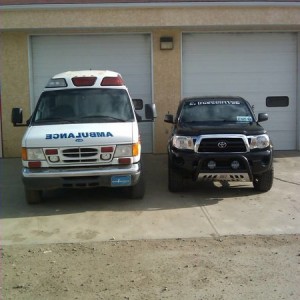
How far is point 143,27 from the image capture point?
12062 millimetres

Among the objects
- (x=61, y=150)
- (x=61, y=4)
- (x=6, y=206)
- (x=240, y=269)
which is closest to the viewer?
(x=240, y=269)

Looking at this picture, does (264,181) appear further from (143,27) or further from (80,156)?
(143,27)

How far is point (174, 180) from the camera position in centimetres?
836

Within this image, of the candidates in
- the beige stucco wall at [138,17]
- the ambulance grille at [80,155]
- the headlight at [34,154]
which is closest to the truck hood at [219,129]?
the ambulance grille at [80,155]

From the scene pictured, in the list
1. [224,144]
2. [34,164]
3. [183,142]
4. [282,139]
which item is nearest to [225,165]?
[224,144]

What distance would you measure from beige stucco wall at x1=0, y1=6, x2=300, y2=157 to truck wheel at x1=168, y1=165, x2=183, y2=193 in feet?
15.0

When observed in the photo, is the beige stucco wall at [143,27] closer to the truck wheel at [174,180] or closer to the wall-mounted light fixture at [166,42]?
the wall-mounted light fixture at [166,42]

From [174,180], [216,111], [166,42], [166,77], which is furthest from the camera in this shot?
[166,77]

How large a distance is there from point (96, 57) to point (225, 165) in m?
6.18

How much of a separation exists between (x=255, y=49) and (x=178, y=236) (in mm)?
8155

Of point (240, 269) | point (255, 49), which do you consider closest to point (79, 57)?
point (255, 49)

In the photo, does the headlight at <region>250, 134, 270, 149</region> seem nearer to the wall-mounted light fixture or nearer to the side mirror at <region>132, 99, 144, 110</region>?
the side mirror at <region>132, 99, 144, 110</region>

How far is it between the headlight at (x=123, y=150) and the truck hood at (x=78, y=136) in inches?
3.1

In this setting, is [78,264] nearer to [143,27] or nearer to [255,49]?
[143,27]
